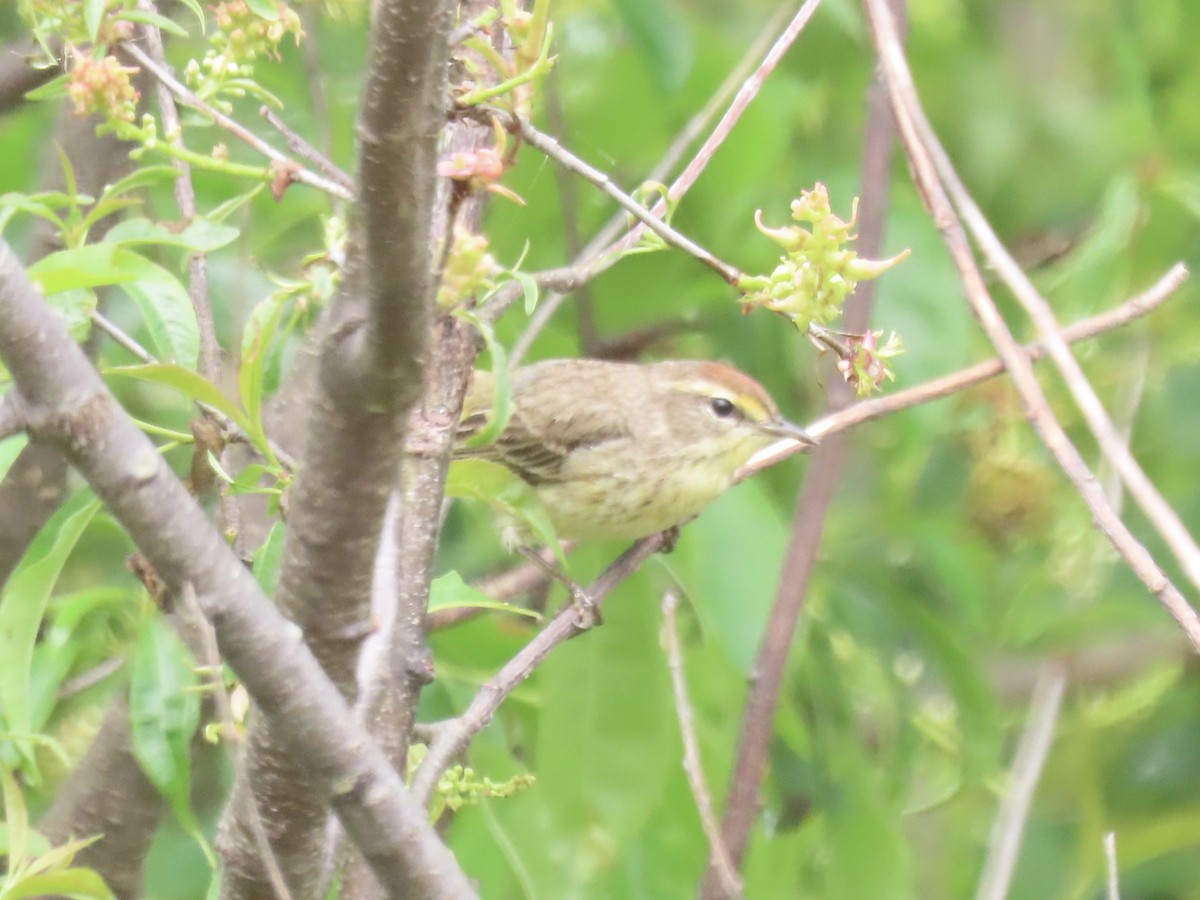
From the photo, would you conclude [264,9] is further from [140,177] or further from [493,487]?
[493,487]

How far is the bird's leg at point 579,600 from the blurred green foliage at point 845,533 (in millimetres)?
102

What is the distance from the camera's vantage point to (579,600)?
2676 millimetres

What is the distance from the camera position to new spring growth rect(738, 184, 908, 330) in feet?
5.80

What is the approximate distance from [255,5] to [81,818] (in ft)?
6.10

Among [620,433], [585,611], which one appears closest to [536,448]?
[620,433]

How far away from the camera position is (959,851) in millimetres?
4113

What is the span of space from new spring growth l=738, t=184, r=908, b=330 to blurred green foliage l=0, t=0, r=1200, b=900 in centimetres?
82

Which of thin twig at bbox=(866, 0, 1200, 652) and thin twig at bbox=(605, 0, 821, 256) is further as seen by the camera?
thin twig at bbox=(605, 0, 821, 256)

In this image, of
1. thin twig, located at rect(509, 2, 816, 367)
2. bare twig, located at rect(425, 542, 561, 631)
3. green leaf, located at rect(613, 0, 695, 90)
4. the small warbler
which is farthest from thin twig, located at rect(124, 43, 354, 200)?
the small warbler

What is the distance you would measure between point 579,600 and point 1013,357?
1101 millimetres

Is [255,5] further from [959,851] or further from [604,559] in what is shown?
[959,851]

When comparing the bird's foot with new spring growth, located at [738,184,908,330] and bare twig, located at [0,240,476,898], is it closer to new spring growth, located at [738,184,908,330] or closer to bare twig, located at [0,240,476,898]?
new spring growth, located at [738,184,908,330]

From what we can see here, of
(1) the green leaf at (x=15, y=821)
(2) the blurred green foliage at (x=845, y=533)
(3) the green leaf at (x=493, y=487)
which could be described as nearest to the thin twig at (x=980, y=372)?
(2) the blurred green foliage at (x=845, y=533)

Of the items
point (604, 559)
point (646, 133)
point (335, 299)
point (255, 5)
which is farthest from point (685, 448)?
point (335, 299)
